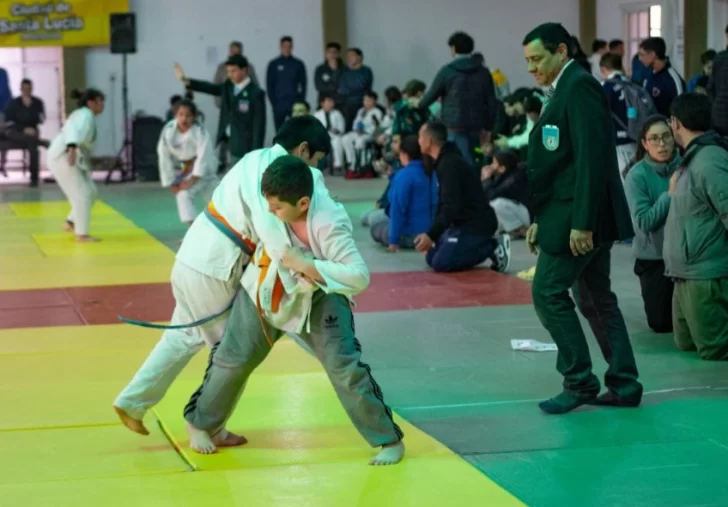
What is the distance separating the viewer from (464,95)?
45.0ft

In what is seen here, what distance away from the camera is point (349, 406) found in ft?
16.5

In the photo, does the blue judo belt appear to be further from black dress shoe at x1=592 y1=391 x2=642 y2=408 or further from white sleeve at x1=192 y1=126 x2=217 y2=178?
white sleeve at x1=192 y1=126 x2=217 y2=178

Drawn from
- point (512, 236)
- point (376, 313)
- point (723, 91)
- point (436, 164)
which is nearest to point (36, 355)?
point (376, 313)

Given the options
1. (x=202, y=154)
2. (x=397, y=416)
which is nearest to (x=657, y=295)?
(x=397, y=416)

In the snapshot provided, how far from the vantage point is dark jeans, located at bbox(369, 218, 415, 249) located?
39.2 ft

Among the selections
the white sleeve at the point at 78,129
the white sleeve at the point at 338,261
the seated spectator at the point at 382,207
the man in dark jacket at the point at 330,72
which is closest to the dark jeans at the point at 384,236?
the seated spectator at the point at 382,207

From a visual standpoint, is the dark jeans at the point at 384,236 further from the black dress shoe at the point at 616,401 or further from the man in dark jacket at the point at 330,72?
the man in dark jacket at the point at 330,72

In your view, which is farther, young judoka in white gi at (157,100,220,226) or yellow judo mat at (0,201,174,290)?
young judoka in white gi at (157,100,220,226)

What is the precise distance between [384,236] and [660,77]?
403cm

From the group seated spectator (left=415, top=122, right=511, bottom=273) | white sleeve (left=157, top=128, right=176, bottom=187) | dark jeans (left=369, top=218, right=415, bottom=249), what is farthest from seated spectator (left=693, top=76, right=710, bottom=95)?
white sleeve (left=157, top=128, right=176, bottom=187)

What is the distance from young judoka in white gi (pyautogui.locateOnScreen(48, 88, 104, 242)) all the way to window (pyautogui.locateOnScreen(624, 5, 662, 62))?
1222 centimetres

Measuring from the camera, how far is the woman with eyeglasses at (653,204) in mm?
7762

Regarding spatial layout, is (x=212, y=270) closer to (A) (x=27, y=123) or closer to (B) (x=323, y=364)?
(B) (x=323, y=364)

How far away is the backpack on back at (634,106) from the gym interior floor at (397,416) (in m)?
3.03
